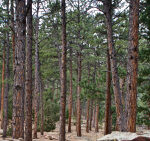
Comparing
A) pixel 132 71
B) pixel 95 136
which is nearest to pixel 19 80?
pixel 132 71

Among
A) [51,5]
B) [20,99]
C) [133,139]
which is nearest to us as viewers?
[133,139]

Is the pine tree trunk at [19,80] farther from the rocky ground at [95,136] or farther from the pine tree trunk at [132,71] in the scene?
→ the pine tree trunk at [132,71]

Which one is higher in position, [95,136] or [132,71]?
[132,71]

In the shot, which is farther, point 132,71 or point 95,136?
point 95,136

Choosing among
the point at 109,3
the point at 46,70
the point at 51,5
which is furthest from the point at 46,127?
the point at 109,3

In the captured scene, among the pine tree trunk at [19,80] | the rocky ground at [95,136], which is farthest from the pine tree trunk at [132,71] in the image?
the pine tree trunk at [19,80]

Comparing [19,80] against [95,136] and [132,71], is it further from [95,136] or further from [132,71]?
[95,136]

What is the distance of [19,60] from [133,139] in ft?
14.1

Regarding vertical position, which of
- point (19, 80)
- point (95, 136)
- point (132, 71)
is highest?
point (132, 71)

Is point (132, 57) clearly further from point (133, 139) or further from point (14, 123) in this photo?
point (14, 123)

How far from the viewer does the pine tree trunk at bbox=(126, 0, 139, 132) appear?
21.9ft

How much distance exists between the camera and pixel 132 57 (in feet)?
22.3

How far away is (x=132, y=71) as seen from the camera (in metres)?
6.82

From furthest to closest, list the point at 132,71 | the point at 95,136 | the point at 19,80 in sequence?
1. the point at 95,136
2. the point at 132,71
3. the point at 19,80
